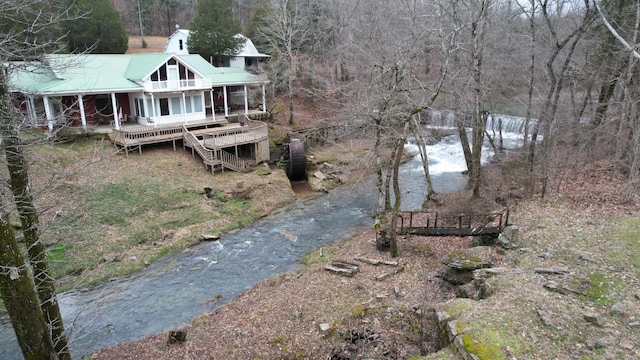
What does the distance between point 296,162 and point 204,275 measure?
41.6 feet

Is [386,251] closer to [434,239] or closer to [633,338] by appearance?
[434,239]

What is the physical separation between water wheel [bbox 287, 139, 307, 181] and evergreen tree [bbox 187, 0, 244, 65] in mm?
15292

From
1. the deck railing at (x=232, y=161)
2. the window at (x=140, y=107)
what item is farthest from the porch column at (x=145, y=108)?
the deck railing at (x=232, y=161)

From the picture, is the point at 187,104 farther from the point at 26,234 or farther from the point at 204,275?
the point at 26,234

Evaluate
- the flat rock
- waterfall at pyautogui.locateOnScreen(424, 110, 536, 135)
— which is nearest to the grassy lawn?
the flat rock

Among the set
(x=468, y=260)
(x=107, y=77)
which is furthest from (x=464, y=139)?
(x=107, y=77)

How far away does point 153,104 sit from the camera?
28.1 meters

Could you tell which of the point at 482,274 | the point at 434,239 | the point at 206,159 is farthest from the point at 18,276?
the point at 206,159

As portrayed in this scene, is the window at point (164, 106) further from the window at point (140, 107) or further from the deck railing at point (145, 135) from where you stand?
the deck railing at point (145, 135)

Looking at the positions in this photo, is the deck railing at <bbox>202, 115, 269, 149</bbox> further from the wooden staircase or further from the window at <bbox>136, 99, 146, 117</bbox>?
the window at <bbox>136, 99, 146, 117</bbox>

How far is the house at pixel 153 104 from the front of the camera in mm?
25562

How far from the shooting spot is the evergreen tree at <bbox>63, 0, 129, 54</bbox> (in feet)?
120

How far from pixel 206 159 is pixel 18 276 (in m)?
18.5

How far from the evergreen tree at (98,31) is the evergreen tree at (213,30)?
755 cm
